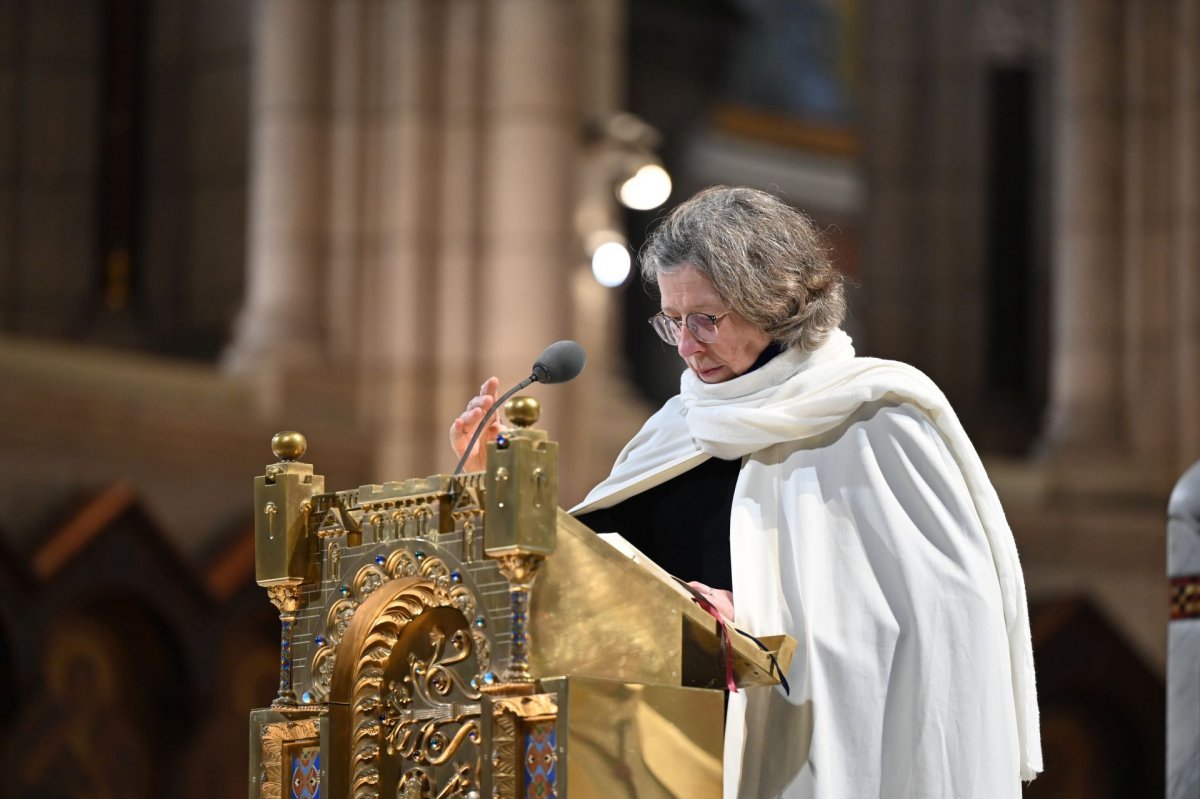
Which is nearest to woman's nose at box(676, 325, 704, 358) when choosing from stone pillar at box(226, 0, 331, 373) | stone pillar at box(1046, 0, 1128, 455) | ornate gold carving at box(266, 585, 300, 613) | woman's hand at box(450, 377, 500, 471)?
woman's hand at box(450, 377, 500, 471)

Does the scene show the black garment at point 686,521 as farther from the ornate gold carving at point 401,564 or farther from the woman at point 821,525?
the ornate gold carving at point 401,564

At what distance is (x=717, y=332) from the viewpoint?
3.74 m

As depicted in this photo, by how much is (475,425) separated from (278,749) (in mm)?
635

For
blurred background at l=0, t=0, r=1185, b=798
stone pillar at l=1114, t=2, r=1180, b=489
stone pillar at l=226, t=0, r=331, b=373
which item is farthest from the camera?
stone pillar at l=1114, t=2, r=1180, b=489

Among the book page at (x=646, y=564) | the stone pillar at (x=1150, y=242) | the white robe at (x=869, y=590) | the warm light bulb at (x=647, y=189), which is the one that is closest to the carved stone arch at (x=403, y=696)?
the book page at (x=646, y=564)

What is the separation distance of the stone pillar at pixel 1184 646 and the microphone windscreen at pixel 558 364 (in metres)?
2.35

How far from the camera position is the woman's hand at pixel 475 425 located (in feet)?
12.3

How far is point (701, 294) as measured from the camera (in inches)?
146

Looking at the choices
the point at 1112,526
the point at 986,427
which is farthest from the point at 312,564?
the point at 986,427

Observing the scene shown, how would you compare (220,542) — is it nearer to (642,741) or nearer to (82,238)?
(82,238)

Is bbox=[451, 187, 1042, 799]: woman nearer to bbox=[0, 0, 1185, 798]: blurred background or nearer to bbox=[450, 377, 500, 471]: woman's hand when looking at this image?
bbox=[450, 377, 500, 471]: woman's hand

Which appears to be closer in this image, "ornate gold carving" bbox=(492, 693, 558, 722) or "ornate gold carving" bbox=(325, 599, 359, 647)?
"ornate gold carving" bbox=(492, 693, 558, 722)

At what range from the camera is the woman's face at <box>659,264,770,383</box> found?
3.72 meters

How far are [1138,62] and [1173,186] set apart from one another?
32.3 inches
